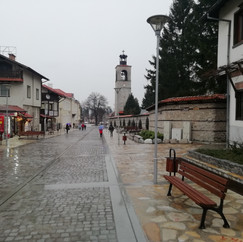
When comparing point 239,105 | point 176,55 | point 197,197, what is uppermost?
point 176,55

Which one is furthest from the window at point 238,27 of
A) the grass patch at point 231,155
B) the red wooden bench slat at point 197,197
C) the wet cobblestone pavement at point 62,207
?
the red wooden bench slat at point 197,197

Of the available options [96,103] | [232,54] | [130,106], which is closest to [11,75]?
[232,54]

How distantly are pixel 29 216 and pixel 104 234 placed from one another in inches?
64.5

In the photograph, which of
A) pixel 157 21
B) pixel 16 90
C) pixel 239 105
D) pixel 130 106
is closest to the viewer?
pixel 157 21

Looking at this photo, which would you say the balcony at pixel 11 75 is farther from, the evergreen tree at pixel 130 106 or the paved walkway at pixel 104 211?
the evergreen tree at pixel 130 106

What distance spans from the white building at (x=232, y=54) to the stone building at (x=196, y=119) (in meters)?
3.97

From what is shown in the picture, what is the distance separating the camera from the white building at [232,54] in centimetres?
1069

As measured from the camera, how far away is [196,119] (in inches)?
663

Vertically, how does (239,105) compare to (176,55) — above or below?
below

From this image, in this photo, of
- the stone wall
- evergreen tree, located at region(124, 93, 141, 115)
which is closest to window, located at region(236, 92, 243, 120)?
the stone wall

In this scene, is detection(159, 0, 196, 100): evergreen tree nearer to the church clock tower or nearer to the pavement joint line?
the pavement joint line

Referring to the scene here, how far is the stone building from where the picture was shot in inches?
623

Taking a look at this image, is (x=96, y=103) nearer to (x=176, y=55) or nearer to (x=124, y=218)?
(x=176, y=55)

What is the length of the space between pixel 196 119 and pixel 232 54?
6572 millimetres
